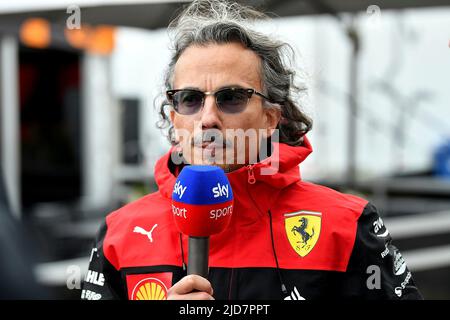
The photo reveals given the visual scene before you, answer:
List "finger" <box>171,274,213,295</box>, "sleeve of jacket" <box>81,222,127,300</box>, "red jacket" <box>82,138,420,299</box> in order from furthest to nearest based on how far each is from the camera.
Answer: "sleeve of jacket" <box>81,222,127,300</box> < "red jacket" <box>82,138,420,299</box> < "finger" <box>171,274,213,295</box>

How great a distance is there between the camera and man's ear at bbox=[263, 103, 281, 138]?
4.95ft

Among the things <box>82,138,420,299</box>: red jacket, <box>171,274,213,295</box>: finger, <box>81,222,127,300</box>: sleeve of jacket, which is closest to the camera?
<box>171,274,213,295</box>: finger

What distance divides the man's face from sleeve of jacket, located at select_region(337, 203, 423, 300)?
0.32 m

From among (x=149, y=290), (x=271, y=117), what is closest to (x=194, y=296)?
(x=149, y=290)

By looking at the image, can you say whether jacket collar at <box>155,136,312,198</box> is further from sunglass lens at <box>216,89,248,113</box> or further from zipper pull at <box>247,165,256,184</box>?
sunglass lens at <box>216,89,248,113</box>

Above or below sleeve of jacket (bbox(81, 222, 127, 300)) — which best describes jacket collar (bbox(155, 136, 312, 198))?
above

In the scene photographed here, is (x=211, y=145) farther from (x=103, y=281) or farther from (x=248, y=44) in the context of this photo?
(x=103, y=281)

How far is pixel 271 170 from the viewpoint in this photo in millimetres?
1409

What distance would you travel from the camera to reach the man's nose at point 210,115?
4.47 ft

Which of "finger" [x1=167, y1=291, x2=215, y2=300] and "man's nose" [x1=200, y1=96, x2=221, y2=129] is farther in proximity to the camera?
"man's nose" [x1=200, y1=96, x2=221, y2=129]

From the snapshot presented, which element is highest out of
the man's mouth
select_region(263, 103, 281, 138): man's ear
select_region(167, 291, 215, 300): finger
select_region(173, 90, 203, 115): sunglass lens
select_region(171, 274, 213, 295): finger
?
select_region(173, 90, 203, 115): sunglass lens

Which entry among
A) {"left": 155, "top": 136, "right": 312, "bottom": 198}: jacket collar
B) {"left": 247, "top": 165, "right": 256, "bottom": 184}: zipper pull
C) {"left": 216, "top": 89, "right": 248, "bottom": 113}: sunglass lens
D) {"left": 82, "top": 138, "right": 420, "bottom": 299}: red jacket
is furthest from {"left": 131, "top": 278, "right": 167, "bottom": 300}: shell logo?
{"left": 216, "top": 89, "right": 248, "bottom": 113}: sunglass lens

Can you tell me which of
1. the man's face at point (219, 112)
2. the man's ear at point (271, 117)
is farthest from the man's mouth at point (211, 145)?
the man's ear at point (271, 117)
